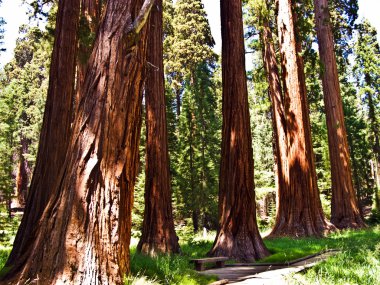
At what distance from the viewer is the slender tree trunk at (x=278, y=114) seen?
1498 cm

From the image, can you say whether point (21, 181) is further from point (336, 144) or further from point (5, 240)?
point (336, 144)

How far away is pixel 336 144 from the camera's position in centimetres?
1655

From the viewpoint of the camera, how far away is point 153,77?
9.82 metres

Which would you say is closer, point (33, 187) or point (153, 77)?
point (33, 187)

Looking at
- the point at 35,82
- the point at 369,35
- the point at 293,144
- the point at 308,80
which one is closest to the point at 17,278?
the point at 293,144

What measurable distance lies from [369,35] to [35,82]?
3523 cm

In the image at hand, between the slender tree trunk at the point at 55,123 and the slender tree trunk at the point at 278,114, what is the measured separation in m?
8.70

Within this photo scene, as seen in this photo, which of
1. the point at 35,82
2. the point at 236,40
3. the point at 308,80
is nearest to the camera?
the point at 236,40

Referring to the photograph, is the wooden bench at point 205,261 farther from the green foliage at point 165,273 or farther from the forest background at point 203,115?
the forest background at point 203,115

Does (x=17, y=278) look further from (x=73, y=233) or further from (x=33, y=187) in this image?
(x=33, y=187)

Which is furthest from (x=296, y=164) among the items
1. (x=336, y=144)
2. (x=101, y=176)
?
(x=101, y=176)

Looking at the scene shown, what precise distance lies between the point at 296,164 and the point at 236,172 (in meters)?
5.78

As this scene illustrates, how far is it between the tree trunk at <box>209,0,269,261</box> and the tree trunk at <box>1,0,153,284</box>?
14.2 ft

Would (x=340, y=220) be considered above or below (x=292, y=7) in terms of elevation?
below
